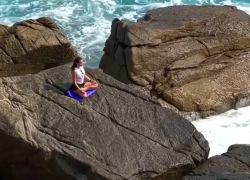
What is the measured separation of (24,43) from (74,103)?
4.24m

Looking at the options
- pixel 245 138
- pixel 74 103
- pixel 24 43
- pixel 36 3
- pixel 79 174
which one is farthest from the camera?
pixel 36 3

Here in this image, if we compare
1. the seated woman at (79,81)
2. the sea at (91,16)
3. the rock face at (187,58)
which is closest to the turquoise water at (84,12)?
the sea at (91,16)

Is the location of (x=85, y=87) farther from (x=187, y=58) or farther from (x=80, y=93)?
(x=187, y=58)

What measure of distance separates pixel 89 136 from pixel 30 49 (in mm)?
4786

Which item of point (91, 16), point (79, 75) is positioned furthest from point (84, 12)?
point (79, 75)

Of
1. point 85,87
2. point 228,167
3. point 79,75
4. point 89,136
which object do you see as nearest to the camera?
point 89,136

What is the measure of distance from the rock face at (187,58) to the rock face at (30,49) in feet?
3.51

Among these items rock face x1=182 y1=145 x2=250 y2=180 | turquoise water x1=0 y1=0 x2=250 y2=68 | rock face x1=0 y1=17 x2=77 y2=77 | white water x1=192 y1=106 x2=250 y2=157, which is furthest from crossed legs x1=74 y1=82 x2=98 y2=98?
turquoise water x1=0 y1=0 x2=250 y2=68

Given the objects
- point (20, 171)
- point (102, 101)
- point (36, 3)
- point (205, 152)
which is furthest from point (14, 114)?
point (36, 3)

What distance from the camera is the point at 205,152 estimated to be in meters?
9.10

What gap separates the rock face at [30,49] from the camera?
1282 centimetres

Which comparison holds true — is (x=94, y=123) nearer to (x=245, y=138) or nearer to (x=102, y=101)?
(x=102, y=101)

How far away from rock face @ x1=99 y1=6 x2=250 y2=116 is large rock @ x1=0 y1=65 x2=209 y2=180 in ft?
8.63

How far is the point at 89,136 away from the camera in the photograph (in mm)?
8633
